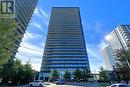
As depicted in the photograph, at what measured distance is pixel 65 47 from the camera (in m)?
180

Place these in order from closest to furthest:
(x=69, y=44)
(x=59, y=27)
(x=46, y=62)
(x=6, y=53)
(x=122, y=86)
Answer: (x=6, y=53), (x=122, y=86), (x=46, y=62), (x=69, y=44), (x=59, y=27)

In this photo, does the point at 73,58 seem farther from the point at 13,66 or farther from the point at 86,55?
the point at 13,66

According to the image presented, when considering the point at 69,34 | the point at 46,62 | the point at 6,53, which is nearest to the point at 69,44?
the point at 69,34

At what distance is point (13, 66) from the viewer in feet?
142

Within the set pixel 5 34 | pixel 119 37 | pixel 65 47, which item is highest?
pixel 119 37

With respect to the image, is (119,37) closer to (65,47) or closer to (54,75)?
(65,47)

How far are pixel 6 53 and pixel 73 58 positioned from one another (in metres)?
159

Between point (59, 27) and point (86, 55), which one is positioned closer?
point (86, 55)

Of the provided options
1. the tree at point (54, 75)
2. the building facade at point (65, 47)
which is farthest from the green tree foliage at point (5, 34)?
the building facade at point (65, 47)

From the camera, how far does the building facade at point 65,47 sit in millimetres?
166750

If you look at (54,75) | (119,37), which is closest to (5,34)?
(54,75)

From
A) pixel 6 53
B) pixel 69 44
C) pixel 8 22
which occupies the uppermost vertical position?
pixel 69 44

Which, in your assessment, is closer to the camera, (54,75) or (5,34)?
(5,34)

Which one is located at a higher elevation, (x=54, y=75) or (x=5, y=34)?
(x=54, y=75)
